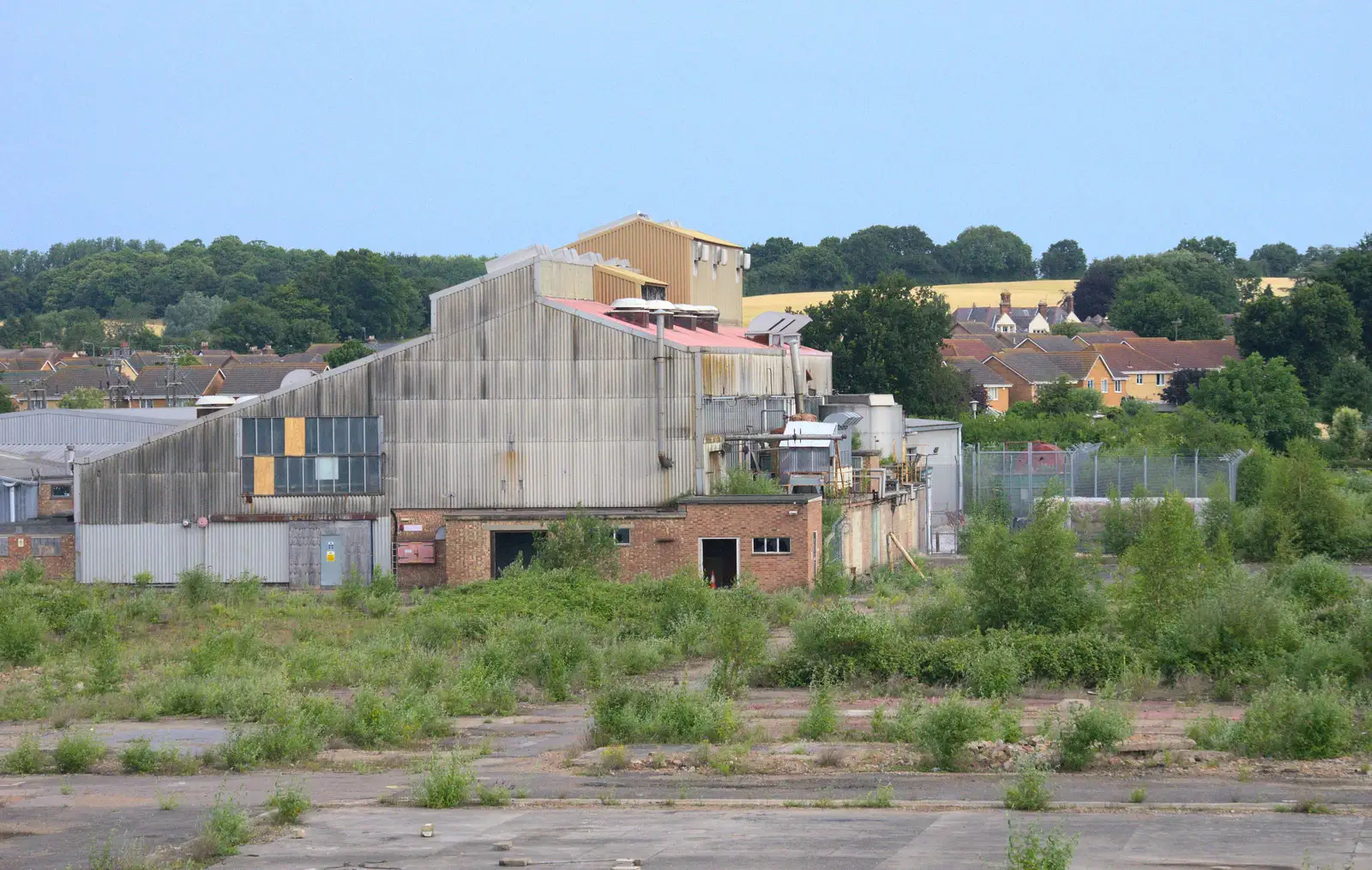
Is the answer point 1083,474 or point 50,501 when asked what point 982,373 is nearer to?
point 1083,474

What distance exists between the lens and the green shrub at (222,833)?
1689cm

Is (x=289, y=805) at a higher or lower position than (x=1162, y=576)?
lower

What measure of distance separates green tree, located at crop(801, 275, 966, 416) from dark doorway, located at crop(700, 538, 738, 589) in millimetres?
42283

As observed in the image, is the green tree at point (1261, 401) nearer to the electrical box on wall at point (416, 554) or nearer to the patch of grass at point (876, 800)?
the electrical box on wall at point (416, 554)

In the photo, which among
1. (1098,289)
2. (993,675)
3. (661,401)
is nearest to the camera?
(993,675)

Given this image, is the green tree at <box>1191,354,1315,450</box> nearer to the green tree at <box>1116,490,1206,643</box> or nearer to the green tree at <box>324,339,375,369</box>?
the green tree at <box>324,339,375,369</box>

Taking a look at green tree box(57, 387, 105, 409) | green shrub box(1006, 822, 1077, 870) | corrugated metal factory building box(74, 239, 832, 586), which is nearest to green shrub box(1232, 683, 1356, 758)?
green shrub box(1006, 822, 1077, 870)

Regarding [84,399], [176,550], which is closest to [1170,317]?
[84,399]

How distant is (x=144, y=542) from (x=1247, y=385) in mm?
56376

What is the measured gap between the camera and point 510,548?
42.9 metres

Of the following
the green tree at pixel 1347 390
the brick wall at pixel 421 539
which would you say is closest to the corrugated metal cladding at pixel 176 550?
the brick wall at pixel 421 539

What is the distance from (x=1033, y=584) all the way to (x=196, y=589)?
20.4 m

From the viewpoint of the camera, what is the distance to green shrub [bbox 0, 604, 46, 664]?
103ft

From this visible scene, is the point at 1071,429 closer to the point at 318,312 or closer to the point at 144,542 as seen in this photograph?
the point at 144,542
